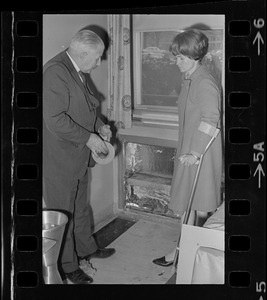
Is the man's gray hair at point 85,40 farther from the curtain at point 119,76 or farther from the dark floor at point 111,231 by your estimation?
the dark floor at point 111,231

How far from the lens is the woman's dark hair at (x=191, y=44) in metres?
1.13

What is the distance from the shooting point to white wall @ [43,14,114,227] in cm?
112

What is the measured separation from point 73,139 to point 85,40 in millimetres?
240

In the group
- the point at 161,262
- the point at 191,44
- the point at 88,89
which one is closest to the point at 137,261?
the point at 161,262

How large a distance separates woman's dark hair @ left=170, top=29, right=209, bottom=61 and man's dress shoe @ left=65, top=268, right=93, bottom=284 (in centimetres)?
59

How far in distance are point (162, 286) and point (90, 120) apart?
45 cm

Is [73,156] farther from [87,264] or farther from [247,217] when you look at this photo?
[247,217]

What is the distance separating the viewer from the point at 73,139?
1.16 m

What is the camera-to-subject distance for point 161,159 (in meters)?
1.22

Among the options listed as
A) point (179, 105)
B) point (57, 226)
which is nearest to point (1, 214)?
point (57, 226)

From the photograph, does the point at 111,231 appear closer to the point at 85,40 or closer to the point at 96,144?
the point at 96,144

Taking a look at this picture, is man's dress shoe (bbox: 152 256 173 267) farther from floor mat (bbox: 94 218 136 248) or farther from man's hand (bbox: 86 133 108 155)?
man's hand (bbox: 86 133 108 155)

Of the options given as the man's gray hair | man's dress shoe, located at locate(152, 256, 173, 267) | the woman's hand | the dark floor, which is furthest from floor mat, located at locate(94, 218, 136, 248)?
the man's gray hair

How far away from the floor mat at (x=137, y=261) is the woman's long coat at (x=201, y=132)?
0.12m
